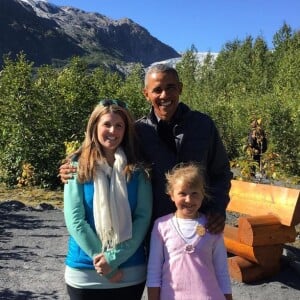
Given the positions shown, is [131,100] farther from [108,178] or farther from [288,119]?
[108,178]

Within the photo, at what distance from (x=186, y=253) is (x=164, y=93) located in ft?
2.81

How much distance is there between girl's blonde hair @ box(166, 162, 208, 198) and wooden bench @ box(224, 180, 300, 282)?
100.0 inches

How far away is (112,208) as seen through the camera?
92.1 inches

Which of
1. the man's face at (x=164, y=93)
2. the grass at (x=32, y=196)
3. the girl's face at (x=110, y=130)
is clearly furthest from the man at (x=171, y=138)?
the grass at (x=32, y=196)

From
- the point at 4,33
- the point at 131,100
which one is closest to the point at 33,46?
the point at 4,33

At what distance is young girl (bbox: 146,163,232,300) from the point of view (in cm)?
240

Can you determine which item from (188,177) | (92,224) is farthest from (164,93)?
(92,224)

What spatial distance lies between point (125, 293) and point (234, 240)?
293 centimetres

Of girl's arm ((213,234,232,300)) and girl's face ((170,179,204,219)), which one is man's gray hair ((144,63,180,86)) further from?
girl's arm ((213,234,232,300))

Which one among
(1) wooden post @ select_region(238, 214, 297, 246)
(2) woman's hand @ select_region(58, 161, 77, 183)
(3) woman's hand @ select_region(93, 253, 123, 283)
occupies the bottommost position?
(1) wooden post @ select_region(238, 214, 297, 246)

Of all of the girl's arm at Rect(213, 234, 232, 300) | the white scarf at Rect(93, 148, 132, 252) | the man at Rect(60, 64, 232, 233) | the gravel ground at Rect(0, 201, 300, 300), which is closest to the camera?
the white scarf at Rect(93, 148, 132, 252)

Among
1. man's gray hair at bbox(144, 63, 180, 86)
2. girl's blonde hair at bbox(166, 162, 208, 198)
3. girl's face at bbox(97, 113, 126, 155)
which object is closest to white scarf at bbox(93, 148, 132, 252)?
girl's face at bbox(97, 113, 126, 155)

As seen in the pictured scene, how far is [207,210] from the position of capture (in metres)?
2.57

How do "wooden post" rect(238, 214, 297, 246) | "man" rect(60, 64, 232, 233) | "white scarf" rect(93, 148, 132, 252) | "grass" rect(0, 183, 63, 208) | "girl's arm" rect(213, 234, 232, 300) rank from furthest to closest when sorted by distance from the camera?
"grass" rect(0, 183, 63, 208)
"wooden post" rect(238, 214, 297, 246)
"man" rect(60, 64, 232, 233)
"girl's arm" rect(213, 234, 232, 300)
"white scarf" rect(93, 148, 132, 252)
